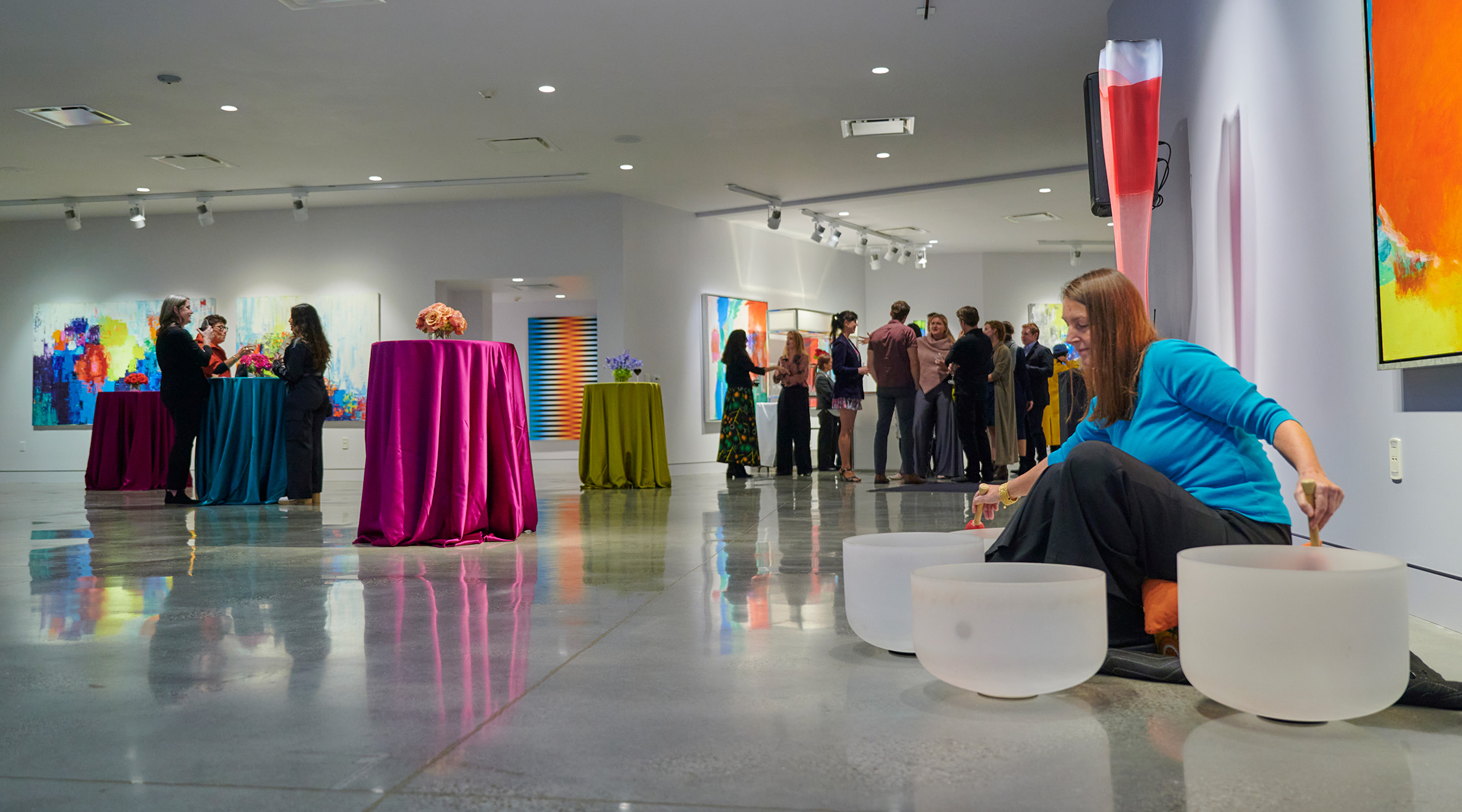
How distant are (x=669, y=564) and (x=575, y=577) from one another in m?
0.39

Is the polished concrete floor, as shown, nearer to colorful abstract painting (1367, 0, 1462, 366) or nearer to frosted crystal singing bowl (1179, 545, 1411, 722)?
frosted crystal singing bowl (1179, 545, 1411, 722)

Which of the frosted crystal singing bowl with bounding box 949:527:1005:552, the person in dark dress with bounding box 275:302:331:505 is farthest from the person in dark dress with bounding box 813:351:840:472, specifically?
the frosted crystal singing bowl with bounding box 949:527:1005:552

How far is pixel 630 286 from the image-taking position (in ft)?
35.0

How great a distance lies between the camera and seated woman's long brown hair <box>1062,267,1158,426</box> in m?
2.00

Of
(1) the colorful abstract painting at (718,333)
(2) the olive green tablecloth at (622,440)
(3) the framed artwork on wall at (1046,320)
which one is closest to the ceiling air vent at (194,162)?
(2) the olive green tablecloth at (622,440)

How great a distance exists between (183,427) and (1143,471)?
6.77 m

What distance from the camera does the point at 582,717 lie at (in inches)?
65.1

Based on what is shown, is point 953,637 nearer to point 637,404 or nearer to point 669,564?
point 669,564

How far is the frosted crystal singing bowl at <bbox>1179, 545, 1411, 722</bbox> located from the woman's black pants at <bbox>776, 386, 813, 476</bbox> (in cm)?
772

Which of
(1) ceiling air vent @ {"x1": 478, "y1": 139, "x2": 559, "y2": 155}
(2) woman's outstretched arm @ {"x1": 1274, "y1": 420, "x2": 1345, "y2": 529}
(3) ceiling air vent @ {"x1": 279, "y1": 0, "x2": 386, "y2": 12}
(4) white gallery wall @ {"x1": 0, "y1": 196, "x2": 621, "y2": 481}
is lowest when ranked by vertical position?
(2) woman's outstretched arm @ {"x1": 1274, "y1": 420, "x2": 1345, "y2": 529}

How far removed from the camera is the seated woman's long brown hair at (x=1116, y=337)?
2.00m

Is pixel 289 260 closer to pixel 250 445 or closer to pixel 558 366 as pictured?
pixel 558 366

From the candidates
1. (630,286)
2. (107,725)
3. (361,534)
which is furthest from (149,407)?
(107,725)

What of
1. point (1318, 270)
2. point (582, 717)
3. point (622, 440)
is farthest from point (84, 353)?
point (1318, 270)
